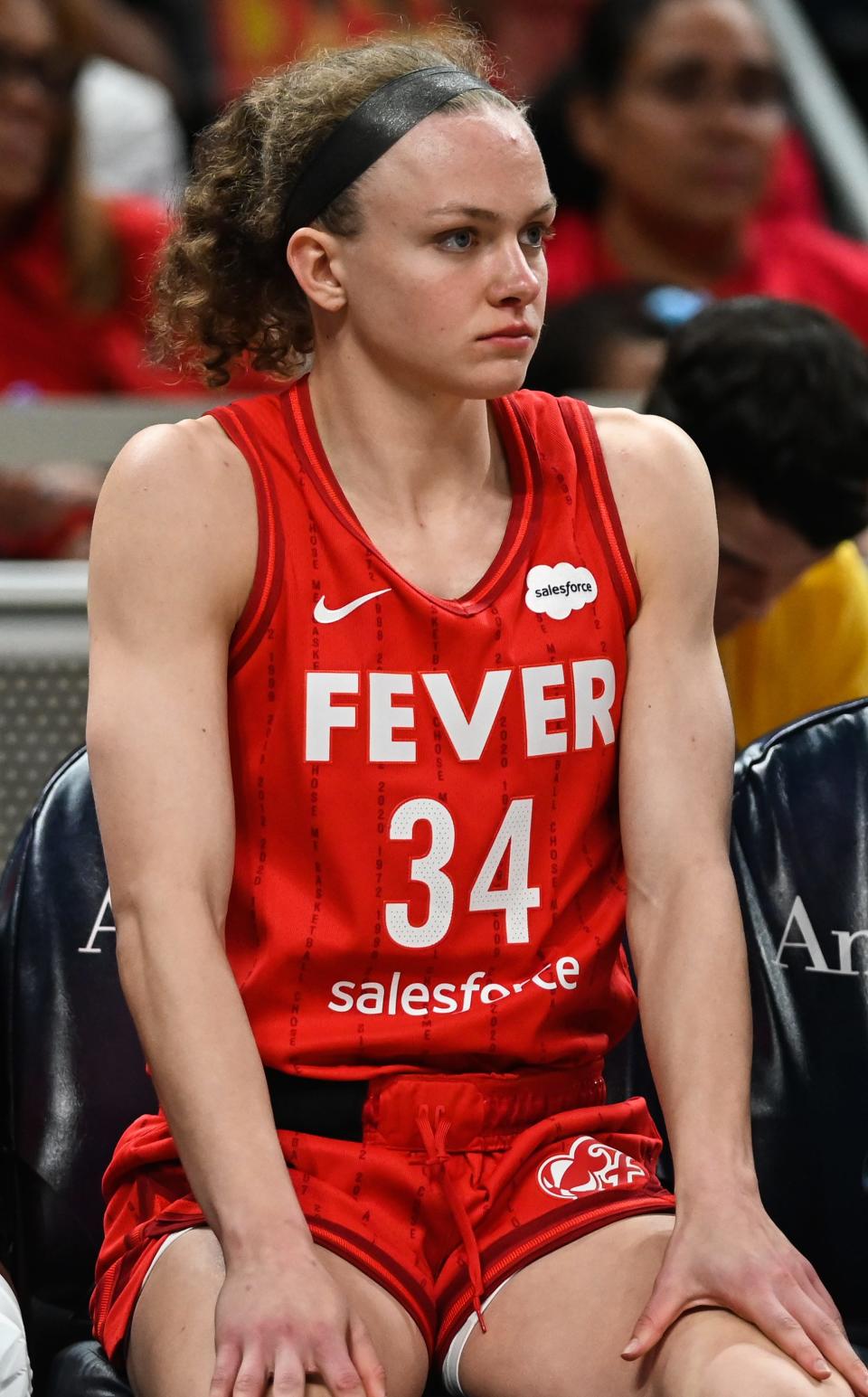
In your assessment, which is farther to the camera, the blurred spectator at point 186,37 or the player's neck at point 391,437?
the blurred spectator at point 186,37

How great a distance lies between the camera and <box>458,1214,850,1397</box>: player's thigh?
4.40 feet

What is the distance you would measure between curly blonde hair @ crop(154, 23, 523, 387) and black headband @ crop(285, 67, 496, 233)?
0.04 ft

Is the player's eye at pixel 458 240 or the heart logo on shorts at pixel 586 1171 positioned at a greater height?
the player's eye at pixel 458 240

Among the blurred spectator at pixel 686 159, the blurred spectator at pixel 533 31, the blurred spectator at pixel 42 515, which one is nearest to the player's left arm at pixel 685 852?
the blurred spectator at pixel 42 515

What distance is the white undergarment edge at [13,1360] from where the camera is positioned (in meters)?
1.42

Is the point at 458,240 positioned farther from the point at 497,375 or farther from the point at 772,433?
the point at 772,433

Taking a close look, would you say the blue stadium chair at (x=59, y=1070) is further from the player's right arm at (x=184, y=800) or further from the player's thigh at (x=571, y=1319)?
the player's thigh at (x=571, y=1319)

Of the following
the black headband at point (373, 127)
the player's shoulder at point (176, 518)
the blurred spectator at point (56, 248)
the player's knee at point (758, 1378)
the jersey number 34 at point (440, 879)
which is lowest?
the player's knee at point (758, 1378)

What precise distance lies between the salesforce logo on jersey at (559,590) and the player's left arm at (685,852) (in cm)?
6

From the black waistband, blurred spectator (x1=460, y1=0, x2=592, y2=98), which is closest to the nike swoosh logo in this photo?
the black waistband

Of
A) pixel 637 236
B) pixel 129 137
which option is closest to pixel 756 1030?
pixel 637 236

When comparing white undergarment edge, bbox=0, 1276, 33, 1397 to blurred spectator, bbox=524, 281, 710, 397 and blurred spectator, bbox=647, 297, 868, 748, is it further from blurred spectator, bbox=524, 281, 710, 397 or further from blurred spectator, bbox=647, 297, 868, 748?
blurred spectator, bbox=524, 281, 710, 397

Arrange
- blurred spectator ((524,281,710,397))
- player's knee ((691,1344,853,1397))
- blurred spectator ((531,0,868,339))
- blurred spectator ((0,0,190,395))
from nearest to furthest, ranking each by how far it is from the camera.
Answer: player's knee ((691,1344,853,1397)) < blurred spectator ((524,281,710,397)) < blurred spectator ((0,0,190,395)) < blurred spectator ((531,0,868,339))

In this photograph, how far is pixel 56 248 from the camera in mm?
3355
